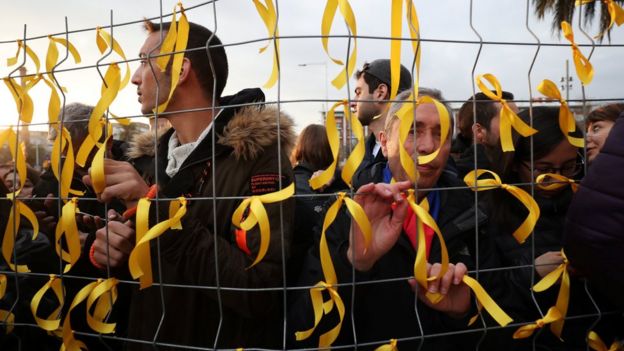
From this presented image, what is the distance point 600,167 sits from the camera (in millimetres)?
1080

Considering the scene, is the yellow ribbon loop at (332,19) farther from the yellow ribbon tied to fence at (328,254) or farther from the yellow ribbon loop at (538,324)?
the yellow ribbon loop at (538,324)

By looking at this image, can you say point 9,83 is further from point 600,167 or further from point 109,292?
point 600,167

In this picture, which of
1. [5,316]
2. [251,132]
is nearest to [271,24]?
[251,132]

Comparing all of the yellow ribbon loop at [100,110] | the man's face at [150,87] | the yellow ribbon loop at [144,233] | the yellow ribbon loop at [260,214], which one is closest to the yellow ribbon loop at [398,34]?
the yellow ribbon loop at [260,214]

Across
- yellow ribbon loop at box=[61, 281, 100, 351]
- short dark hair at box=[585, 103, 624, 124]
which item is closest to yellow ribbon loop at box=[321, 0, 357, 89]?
yellow ribbon loop at box=[61, 281, 100, 351]

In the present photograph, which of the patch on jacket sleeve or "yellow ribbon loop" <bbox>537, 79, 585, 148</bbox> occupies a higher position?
"yellow ribbon loop" <bbox>537, 79, 585, 148</bbox>

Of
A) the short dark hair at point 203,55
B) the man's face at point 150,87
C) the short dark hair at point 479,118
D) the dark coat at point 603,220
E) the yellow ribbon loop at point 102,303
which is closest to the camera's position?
the dark coat at point 603,220

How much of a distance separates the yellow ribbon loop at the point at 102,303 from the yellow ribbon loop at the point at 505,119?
42.3 inches

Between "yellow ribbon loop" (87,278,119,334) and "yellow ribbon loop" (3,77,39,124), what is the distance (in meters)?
0.55

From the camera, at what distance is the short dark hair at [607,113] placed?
1.91 metres

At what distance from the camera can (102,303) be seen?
1.30 metres

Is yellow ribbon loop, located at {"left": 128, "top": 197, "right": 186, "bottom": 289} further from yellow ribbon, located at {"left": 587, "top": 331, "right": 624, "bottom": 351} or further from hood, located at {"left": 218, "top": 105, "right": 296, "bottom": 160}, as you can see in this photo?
yellow ribbon, located at {"left": 587, "top": 331, "right": 624, "bottom": 351}

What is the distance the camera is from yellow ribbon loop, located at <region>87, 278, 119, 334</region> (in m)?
1.25

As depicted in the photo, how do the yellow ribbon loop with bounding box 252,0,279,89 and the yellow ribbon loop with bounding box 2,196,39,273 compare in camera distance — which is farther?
the yellow ribbon loop with bounding box 2,196,39,273
